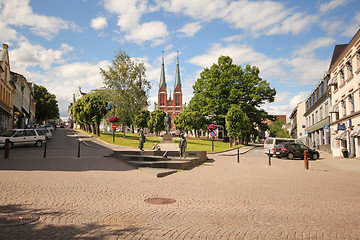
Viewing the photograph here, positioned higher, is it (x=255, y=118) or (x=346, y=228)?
(x=255, y=118)

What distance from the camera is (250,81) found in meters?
48.4

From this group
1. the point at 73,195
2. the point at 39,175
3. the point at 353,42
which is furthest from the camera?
the point at 353,42

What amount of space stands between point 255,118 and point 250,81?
21.3 ft

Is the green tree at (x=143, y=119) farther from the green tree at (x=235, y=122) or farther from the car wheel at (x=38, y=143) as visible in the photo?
the car wheel at (x=38, y=143)

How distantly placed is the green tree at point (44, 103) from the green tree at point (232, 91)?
4416 centimetres

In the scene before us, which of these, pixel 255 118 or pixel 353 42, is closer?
pixel 353 42

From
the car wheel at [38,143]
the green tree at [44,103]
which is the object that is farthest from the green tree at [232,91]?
the green tree at [44,103]

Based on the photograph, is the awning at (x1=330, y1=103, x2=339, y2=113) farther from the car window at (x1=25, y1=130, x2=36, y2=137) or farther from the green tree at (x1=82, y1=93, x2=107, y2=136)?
the car window at (x1=25, y1=130, x2=36, y2=137)

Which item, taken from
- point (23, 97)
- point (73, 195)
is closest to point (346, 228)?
point (73, 195)

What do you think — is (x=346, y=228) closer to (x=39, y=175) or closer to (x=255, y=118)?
(x=39, y=175)

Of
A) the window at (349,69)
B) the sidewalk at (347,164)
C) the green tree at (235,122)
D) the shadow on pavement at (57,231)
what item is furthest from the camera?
the green tree at (235,122)

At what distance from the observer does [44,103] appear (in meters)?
72.2

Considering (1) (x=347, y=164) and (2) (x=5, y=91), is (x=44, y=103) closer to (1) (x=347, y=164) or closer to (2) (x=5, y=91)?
(2) (x=5, y=91)

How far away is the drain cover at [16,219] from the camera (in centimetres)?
462
